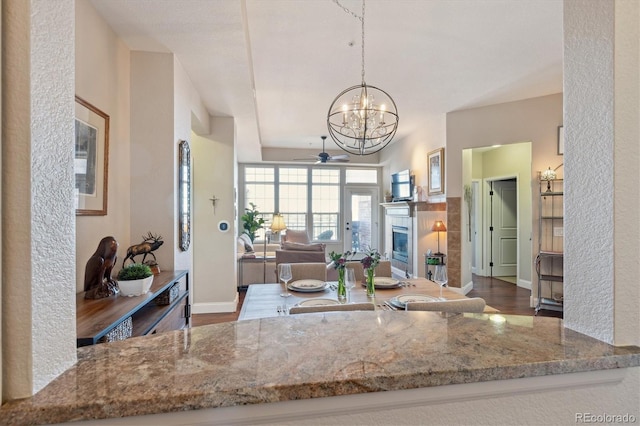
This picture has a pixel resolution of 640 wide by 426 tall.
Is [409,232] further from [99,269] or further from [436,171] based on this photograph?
[99,269]

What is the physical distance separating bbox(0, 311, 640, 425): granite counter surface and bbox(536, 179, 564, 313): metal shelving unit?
13.7 feet

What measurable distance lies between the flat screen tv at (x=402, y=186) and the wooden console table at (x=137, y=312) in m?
5.00

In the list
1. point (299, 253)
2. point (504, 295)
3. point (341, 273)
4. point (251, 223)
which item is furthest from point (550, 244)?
point (251, 223)

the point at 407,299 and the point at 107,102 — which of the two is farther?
the point at 407,299

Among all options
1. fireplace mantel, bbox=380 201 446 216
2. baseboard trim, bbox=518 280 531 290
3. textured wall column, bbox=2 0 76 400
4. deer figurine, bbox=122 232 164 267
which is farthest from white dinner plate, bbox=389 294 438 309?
baseboard trim, bbox=518 280 531 290

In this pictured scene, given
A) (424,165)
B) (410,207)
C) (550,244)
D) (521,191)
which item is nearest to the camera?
(550,244)

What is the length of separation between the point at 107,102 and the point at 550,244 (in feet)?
17.4

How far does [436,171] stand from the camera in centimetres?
552

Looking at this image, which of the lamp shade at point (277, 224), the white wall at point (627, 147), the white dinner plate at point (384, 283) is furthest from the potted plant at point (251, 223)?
the white wall at point (627, 147)

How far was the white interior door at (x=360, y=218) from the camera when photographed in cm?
851

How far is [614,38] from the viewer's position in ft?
2.65

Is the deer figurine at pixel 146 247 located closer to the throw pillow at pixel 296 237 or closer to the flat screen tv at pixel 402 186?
the throw pillow at pixel 296 237

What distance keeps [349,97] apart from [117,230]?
3.51 m

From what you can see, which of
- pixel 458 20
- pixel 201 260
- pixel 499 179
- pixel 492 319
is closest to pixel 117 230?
pixel 201 260
